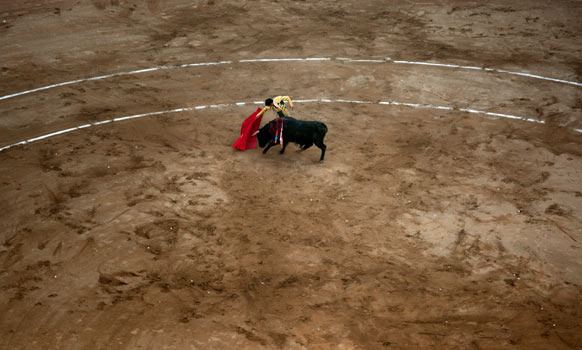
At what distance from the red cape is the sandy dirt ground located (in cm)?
36

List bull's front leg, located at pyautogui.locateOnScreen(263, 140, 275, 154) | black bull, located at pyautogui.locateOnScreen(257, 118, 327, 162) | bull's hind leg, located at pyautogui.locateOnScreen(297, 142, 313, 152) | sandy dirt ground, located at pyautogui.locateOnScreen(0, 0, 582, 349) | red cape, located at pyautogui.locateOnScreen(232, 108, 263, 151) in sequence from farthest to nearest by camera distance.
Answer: red cape, located at pyautogui.locateOnScreen(232, 108, 263, 151) < bull's front leg, located at pyautogui.locateOnScreen(263, 140, 275, 154) < bull's hind leg, located at pyautogui.locateOnScreen(297, 142, 313, 152) < black bull, located at pyautogui.locateOnScreen(257, 118, 327, 162) < sandy dirt ground, located at pyautogui.locateOnScreen(0, 0, 582, 349)

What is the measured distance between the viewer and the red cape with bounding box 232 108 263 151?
10.9 meters

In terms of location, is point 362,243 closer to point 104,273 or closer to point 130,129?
point 104,273

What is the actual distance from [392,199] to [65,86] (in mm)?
8329

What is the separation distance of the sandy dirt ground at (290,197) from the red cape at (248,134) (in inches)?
14.4

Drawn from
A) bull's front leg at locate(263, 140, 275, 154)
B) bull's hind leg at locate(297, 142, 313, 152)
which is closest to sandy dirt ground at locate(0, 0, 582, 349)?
bull's hind leg at locate(297, 142, 313, 152)

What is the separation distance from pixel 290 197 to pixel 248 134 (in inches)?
75.9

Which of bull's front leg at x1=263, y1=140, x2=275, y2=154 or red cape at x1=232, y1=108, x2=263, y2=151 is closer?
bull's front leg at x1=263, y1=140, x2=275, y2=154

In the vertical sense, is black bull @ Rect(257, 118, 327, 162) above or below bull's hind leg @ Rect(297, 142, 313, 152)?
above

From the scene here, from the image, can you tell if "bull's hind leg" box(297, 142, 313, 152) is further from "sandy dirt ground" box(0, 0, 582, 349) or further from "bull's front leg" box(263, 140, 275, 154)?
"bull's front leg" box(263, 140, 275, 154)

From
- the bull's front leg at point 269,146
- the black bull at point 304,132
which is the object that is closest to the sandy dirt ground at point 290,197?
the bull's front leg at point 269,146

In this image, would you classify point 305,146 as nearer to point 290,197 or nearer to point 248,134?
point 248,134

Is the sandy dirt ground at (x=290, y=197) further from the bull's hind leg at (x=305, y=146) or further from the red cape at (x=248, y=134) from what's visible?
the red cape at (x=248, y=134)

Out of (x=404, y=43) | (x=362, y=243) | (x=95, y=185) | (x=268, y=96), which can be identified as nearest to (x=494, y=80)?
(x=404, y=43)
